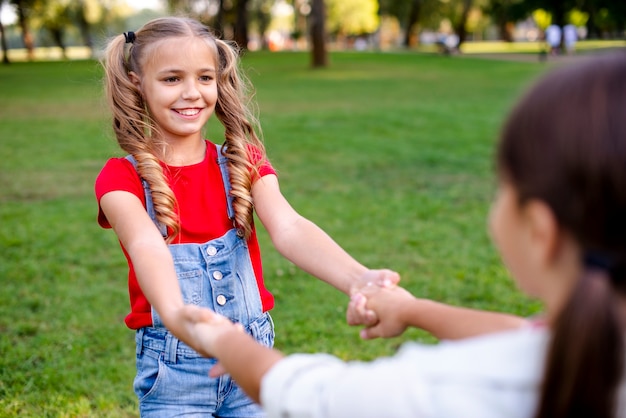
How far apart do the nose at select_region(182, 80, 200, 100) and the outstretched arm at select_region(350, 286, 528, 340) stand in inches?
35.4

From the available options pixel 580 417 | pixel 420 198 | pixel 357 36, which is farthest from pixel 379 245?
pixel 357 36

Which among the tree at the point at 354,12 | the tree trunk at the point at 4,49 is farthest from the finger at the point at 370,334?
the tree at the point at 354,12

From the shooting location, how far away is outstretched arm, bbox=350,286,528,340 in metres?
1.73

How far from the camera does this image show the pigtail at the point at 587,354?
1126 millimetres

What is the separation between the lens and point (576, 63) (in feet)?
4.24

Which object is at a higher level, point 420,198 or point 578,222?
point 578,222

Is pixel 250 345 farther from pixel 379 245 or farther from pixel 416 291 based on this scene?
pixel 379 245

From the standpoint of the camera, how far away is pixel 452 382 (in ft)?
4.02

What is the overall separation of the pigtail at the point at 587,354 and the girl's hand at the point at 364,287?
90 centimetres

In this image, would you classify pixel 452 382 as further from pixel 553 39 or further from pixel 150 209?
pixel 553 39

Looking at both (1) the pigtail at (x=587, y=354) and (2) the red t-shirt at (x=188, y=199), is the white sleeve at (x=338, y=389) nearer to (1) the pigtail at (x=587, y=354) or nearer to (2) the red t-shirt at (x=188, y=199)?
(1) the pigtail at (x=587, y=354)

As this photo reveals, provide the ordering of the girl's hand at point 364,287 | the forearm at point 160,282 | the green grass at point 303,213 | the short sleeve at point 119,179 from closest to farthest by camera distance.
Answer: the forearm at point 160,282 < the girl's hand at point 364,287 < the short sleeve at point 119,179 < the green grass at point 303,213

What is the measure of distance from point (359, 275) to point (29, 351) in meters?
2.79

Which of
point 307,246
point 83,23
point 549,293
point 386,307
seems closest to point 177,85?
point 307,246
